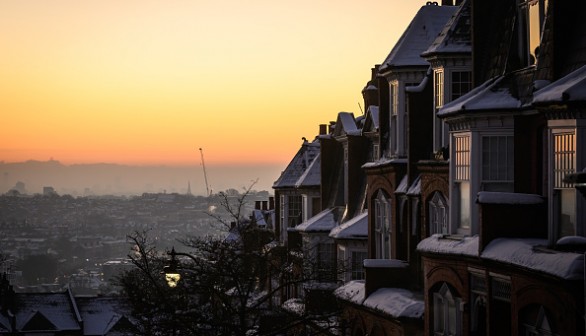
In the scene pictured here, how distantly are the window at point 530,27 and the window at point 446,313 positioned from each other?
5.34 meters

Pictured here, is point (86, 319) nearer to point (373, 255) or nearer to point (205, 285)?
point (373, 255)

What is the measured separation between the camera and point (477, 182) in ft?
84.3

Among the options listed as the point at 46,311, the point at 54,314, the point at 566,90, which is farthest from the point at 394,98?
the point at 54,314

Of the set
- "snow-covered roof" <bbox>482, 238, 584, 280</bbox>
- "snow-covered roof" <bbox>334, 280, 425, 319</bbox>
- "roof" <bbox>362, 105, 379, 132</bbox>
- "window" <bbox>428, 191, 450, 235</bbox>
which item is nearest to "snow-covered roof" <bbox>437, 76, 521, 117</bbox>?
"snow-covered roof" <bbox>482, 238, 584, 280</bbox>

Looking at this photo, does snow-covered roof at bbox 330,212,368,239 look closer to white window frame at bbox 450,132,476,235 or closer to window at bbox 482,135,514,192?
white window frame at bbox 450,132,476,235

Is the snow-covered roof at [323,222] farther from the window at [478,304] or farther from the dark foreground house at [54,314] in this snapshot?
the dark foreground house at [54,314]

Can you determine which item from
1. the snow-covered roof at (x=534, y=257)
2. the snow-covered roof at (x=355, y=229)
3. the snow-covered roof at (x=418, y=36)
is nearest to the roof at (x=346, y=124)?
the snow-covered roof at (x=355, y=229)

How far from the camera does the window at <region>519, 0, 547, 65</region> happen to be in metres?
24.4

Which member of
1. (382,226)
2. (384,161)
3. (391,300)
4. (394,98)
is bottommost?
(391,300)

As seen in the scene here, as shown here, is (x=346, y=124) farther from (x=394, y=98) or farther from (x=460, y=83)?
(x=460, y=83)

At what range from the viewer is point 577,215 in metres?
20.4

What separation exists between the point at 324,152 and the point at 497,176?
83.7 ft

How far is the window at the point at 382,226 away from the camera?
37250 mm

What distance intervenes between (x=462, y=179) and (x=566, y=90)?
6.56 meters
